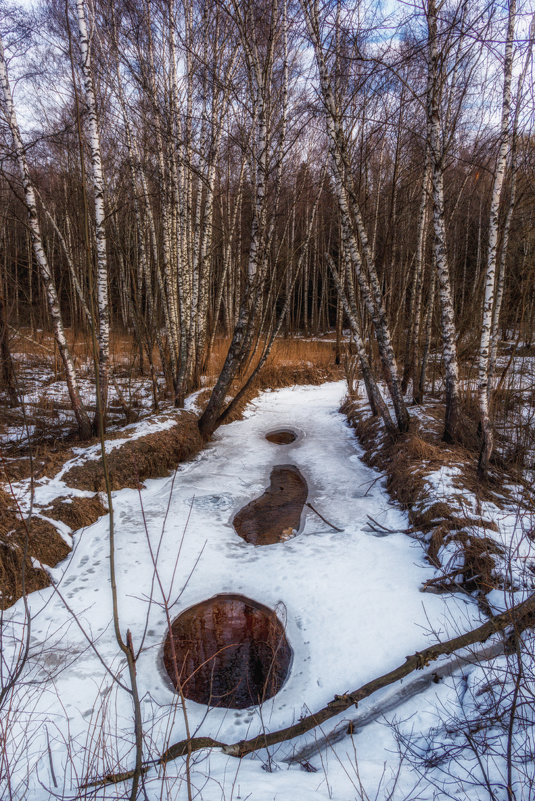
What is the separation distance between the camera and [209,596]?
3.86 meters

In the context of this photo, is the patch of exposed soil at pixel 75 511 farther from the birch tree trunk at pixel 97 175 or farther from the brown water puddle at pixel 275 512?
the brown water puddle at pixel 275 512

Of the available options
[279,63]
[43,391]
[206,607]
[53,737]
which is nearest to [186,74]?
[279,63]

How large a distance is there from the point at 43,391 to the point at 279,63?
27.4 ft

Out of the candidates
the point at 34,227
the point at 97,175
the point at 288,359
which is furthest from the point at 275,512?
the point at 288,359

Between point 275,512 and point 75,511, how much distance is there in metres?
2.39

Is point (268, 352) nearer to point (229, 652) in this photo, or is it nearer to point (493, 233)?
point (493, 233)

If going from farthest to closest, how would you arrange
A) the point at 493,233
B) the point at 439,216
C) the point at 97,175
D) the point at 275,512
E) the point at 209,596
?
the point at 97,175 → the point at 275,512 → the point at 439,216 → the point at 493,233 → the point at 209,596

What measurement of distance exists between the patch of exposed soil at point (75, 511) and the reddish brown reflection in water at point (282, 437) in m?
3.89

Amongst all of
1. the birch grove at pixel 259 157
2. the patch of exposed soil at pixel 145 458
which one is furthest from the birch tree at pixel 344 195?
the patch of exposed soil at pixel 145 458

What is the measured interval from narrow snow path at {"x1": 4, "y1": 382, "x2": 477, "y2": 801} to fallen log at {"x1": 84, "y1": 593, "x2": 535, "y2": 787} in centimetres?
7

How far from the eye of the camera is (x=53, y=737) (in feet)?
8.07

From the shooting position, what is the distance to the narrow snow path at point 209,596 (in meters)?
2.22

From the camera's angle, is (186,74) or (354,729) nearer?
(354,729)

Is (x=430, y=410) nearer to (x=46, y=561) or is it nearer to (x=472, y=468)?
(x=472, y=468)
